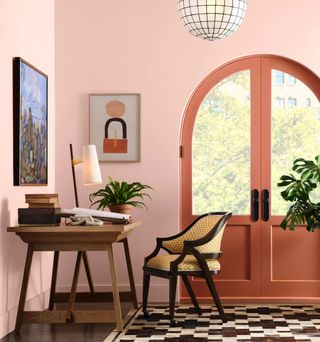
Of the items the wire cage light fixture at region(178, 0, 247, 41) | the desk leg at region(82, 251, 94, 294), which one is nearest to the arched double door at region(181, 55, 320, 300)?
the desk leg at region(82, 251, 94, 294)

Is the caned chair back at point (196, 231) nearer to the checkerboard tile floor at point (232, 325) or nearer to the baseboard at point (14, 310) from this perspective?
the checkerboard tile floor at point (232, 325)

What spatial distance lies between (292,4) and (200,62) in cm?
104

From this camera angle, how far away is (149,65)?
774 centimetres

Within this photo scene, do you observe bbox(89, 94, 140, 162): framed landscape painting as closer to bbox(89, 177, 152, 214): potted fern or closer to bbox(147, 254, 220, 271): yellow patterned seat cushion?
bbox(89, 177, 152, 214): potted fern

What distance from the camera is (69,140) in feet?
25.6

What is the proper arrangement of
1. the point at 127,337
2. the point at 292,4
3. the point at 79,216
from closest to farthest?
the point at 127,337 → the point at 79,216 → the point at 292,4

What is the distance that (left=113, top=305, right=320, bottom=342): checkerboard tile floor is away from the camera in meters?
5.83

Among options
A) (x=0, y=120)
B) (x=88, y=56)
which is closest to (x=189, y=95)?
(x=88, y=56)

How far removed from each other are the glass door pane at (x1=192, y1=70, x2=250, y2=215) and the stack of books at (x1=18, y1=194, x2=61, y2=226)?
80.7 inches

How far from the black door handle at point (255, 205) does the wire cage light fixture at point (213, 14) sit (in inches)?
99.5

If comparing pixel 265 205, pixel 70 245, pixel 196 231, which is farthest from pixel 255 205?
pixel 70 245

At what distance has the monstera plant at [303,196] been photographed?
7.01 metres

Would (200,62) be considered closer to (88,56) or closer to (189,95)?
(189,95)

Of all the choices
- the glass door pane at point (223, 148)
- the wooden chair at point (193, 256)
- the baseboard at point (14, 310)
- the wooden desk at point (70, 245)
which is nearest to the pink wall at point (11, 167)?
the baseboard at point (14, 310)
